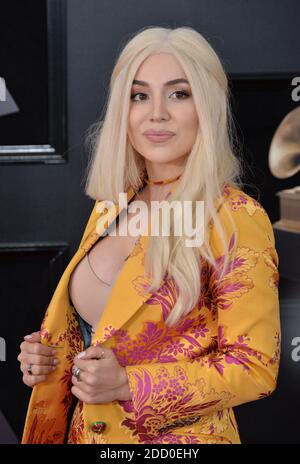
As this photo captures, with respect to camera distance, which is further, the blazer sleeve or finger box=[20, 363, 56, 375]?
finger box=[20, 363, 56, 375]

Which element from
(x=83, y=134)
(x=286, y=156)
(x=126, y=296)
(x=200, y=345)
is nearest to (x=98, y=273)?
(x=126, y=296)

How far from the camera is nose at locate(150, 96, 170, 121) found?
127 cm

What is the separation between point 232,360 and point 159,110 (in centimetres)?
43

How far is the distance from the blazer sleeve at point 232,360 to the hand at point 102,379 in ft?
0.05

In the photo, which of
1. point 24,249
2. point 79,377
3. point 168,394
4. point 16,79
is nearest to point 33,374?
point 79,377

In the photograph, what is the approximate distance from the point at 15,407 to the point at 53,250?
1.53ft

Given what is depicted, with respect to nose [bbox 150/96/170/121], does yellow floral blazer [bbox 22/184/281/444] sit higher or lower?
lower

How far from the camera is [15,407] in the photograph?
7.00 feet

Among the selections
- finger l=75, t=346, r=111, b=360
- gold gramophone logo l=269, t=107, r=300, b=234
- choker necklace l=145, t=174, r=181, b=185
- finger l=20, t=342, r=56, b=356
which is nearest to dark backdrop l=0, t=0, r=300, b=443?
gold gramophone logo l=269, t=107, r=300, b=234

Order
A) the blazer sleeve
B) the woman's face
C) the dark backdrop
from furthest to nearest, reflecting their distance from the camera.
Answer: the dark backdrop → the woman's face → the blazer sleeve

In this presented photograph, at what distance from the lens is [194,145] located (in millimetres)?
1271

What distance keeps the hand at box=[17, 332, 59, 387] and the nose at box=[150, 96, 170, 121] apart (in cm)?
44

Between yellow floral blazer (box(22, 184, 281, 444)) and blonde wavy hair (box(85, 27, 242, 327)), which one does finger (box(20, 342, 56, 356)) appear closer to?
yellow floral blazer (box(22, 184, 281, 444))

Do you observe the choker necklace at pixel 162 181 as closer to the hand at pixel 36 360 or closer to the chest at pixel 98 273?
the chest at pixel 98 273
